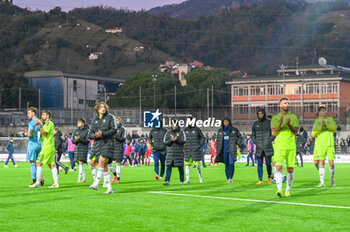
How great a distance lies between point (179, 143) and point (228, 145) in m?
1.55

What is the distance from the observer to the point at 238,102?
123 m

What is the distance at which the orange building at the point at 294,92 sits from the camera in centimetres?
10950

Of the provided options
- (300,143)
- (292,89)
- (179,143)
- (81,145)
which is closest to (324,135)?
(179,143)

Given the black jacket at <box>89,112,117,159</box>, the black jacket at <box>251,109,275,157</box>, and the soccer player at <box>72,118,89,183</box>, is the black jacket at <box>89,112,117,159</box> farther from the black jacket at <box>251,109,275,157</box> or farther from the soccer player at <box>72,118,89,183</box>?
the black jacket at <box>251,109,275,157</box>

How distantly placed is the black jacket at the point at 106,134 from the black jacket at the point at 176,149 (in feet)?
14.5

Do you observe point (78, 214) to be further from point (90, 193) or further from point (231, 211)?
point (90, 193)

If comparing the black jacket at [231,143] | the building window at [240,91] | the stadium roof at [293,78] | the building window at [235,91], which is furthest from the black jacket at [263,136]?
the building window at [235,91]

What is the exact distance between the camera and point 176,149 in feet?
63.1

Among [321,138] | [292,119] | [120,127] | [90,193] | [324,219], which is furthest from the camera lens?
[120,127]

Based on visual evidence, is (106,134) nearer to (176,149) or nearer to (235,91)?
→ (176,149)

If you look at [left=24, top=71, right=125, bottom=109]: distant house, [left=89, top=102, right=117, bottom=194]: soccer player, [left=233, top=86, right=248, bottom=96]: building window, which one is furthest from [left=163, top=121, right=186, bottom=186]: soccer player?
[left=24, top=71, right=125, bottom=109]: distant house

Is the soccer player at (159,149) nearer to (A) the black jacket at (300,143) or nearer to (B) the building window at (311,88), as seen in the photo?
(A) the black jacket at (300,143)

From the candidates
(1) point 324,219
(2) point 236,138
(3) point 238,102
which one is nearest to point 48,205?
(1) point 324,219

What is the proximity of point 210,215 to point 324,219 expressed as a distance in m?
1.84
